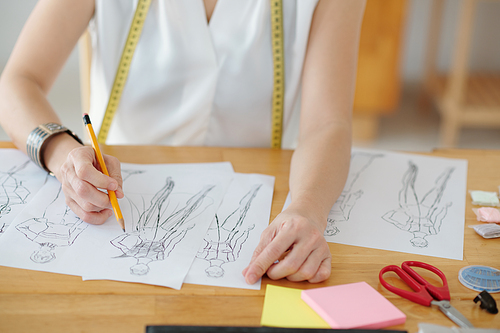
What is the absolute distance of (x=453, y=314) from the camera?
49cm

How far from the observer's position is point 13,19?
8.14 feet

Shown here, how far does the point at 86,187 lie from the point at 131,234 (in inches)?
3.5

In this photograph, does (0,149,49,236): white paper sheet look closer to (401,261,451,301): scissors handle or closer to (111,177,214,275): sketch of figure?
(111,177,214,275): sketch of figure

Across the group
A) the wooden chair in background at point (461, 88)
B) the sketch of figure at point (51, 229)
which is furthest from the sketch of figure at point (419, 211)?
the wooden chair in background at point (461, 88)

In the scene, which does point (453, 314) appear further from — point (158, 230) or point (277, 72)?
point (277, 72)

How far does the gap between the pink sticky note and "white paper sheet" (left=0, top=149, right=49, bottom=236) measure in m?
0.43

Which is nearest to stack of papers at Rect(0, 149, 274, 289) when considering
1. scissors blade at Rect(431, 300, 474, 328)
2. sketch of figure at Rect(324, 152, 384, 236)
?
sketch of figure at Rect(324, 152, 384, 236)

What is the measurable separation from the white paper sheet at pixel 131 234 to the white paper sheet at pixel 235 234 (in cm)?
2

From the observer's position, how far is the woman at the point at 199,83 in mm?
718

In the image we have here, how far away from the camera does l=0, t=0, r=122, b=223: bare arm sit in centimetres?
64

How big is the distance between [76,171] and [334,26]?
555 millimetres

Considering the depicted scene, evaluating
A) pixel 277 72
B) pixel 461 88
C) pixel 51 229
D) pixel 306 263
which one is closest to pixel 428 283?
pixel 306 263

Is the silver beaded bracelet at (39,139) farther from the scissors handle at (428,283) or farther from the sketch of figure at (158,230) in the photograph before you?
the scissors handle at (428,283)

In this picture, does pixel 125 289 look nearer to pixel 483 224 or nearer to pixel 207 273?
pixel 207 273
